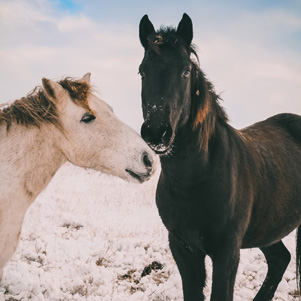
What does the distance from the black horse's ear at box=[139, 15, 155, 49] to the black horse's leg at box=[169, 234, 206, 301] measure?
7.11ft

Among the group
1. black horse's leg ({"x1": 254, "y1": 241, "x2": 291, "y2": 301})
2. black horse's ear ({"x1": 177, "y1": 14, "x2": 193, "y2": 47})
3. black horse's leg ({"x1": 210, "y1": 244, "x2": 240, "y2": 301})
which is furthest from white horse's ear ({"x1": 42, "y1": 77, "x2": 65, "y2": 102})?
black horse's leg ({"x1": 254, "y1": 241, "x2": 291, "y2": 301})

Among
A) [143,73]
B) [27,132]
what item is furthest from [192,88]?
[27,132]

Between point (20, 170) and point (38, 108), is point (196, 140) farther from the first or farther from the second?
point (20, 170)

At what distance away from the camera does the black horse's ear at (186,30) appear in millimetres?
2859

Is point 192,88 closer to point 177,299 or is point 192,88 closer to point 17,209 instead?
point 17,209

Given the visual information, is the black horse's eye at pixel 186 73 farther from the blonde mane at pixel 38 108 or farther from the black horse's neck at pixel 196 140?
the blonde mane at pixel 38 108

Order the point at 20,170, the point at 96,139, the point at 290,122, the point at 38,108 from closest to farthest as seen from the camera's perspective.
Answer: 1. the point at 20,170
2. the point at 38,108
3. the point at 96,139
4. the point at 290,122

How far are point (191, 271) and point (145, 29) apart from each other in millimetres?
2639

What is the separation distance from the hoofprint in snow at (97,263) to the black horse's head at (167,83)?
100 centimetres

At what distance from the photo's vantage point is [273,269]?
4.27m

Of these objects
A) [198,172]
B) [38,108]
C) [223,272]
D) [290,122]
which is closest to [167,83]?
[198,172]

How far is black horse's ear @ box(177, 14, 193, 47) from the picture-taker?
286cm

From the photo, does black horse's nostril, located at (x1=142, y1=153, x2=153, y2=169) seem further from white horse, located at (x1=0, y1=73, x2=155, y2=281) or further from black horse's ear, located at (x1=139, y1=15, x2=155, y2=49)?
black horse's ear, located at (x1=139, y1=15, x2=155, y2=49)

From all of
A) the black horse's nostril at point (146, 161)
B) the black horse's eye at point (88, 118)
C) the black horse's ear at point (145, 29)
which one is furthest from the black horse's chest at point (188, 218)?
the black horse's ear at point (145, 29)
